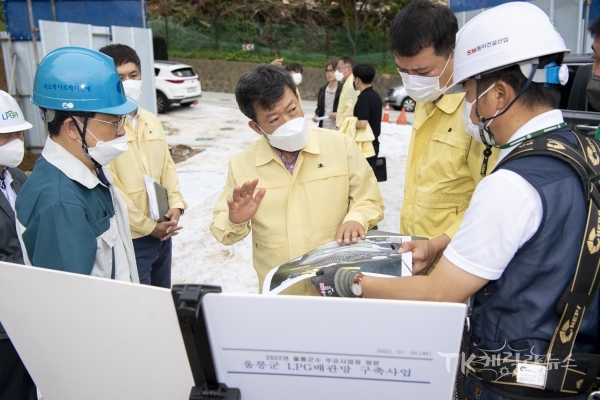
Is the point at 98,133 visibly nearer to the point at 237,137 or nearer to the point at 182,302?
the point at 182,302

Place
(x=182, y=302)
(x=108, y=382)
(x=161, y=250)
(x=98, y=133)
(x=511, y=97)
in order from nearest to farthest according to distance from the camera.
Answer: (x=182, y=302), (x=108, y=382), (x=511, y=97), (x=98, y=133), (x=161, y=250)

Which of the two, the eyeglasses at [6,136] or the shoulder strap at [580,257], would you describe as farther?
the eyeglasses at [6,136]

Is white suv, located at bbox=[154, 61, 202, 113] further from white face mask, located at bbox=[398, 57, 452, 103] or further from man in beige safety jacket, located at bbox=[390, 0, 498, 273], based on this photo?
white face mask, located at bbox=[398, 57, 452, 103]

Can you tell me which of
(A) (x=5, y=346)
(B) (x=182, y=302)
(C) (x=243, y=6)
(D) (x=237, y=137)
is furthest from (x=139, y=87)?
(C) (x=243, y=6)

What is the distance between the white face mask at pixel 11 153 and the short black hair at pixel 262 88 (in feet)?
3.81

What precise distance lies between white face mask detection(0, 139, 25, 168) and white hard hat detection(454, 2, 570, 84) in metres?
2.10

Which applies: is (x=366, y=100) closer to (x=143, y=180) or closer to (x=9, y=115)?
(x=143, y=180)

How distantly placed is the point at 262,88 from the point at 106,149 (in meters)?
0.68

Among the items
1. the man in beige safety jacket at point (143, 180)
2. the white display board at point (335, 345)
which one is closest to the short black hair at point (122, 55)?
the man in beige safety jacket at point (143, 180)

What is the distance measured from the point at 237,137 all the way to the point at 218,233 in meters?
9.05

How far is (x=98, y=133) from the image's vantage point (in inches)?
77.7

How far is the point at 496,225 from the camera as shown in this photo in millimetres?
1264

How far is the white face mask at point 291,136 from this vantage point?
221cm

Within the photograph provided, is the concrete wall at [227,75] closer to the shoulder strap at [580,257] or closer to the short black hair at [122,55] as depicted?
the short black hair at [122,55]
